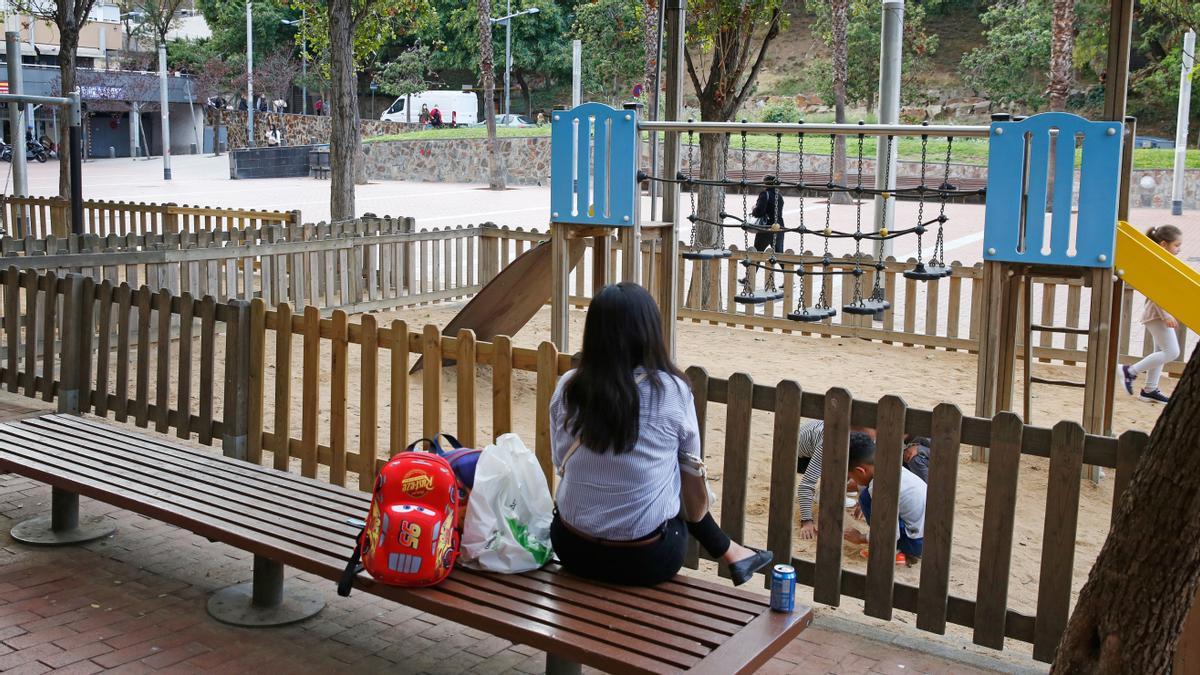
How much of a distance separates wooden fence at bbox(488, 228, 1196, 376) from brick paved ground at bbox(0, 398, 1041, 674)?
217 inches

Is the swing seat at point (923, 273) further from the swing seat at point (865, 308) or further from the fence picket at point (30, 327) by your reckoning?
the fence picket at point (30, 327)

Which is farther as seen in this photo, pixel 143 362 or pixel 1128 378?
pixel 1128 378

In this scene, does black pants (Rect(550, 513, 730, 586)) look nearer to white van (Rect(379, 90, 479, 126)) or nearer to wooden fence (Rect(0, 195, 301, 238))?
wooden fence (Rect(0, 195, 301, 238))

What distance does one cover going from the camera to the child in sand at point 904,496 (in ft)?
18.5

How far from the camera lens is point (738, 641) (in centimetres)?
341

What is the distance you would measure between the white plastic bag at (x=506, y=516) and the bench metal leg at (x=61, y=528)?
2.52 meters

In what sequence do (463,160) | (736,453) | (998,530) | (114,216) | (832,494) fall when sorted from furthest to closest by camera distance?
(463,160)
(114,216)
(736,453)
(832,494)
(998,530)

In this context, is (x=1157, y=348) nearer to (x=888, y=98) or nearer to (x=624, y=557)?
(x=888, y=98)

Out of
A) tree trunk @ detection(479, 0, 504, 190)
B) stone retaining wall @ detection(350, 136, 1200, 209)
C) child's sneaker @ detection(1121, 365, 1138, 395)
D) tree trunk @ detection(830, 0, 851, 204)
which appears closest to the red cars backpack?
child's sneaker @ detection(1121, 365, 1138, 395)

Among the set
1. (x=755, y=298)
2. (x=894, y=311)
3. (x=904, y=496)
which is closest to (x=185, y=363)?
(x=904, y=496)

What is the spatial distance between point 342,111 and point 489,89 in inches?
897

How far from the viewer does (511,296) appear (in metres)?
9.50

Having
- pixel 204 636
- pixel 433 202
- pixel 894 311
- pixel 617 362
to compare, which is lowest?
pixel 204 636

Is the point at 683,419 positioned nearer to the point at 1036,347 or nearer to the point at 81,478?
the point at 81,478
